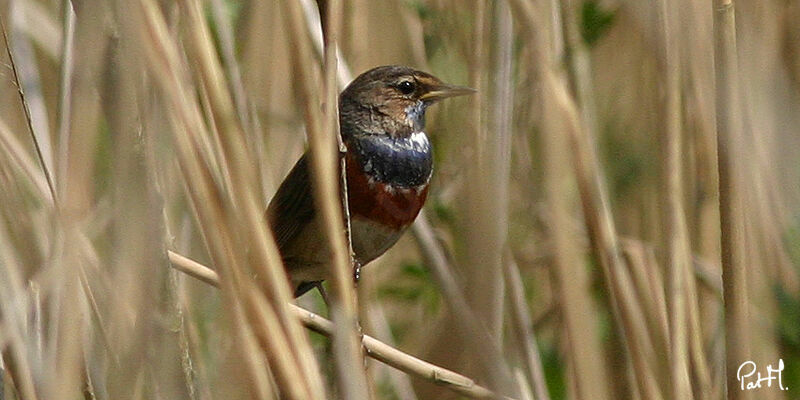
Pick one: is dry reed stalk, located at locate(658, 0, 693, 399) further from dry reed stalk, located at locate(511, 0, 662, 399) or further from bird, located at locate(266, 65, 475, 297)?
bird, located at locate(266, 65, 475, 297)

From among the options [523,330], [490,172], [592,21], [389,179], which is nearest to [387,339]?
[389,179]

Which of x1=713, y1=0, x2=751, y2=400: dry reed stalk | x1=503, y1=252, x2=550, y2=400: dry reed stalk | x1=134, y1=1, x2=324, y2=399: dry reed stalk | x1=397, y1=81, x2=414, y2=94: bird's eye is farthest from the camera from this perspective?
x1=397, y1=81, x2=414, y2=94: bird's eye

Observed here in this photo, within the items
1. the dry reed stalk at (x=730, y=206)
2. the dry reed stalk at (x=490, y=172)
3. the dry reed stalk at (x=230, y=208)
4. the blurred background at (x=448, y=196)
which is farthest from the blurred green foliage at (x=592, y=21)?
the dry reed stalk at (x=230, y=208)

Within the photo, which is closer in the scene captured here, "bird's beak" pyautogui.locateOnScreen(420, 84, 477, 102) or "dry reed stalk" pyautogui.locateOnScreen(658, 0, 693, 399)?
"dry reed stalk" pyautogui.locateOnScreen(658, 0, 693, 399)

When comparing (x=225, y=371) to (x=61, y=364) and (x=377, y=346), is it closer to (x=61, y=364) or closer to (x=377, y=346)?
(x=61, y=364)

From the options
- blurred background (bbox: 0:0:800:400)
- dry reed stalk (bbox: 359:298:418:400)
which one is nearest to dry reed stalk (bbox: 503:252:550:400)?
blurred background (bbox: 0:0:800:400)

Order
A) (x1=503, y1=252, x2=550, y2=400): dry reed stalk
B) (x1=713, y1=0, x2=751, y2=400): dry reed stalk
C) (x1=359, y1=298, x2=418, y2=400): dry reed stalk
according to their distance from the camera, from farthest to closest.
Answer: (x1=359, y1=298, x2=418, y2=400): dry reed stalk → (x1=503, y1=252, x2=550, y2=400): dry reed stalk → (x1=713, y1=0, x2=751, y2=400): dry reed stalk

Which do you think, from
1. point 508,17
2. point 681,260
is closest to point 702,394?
point 681,260
